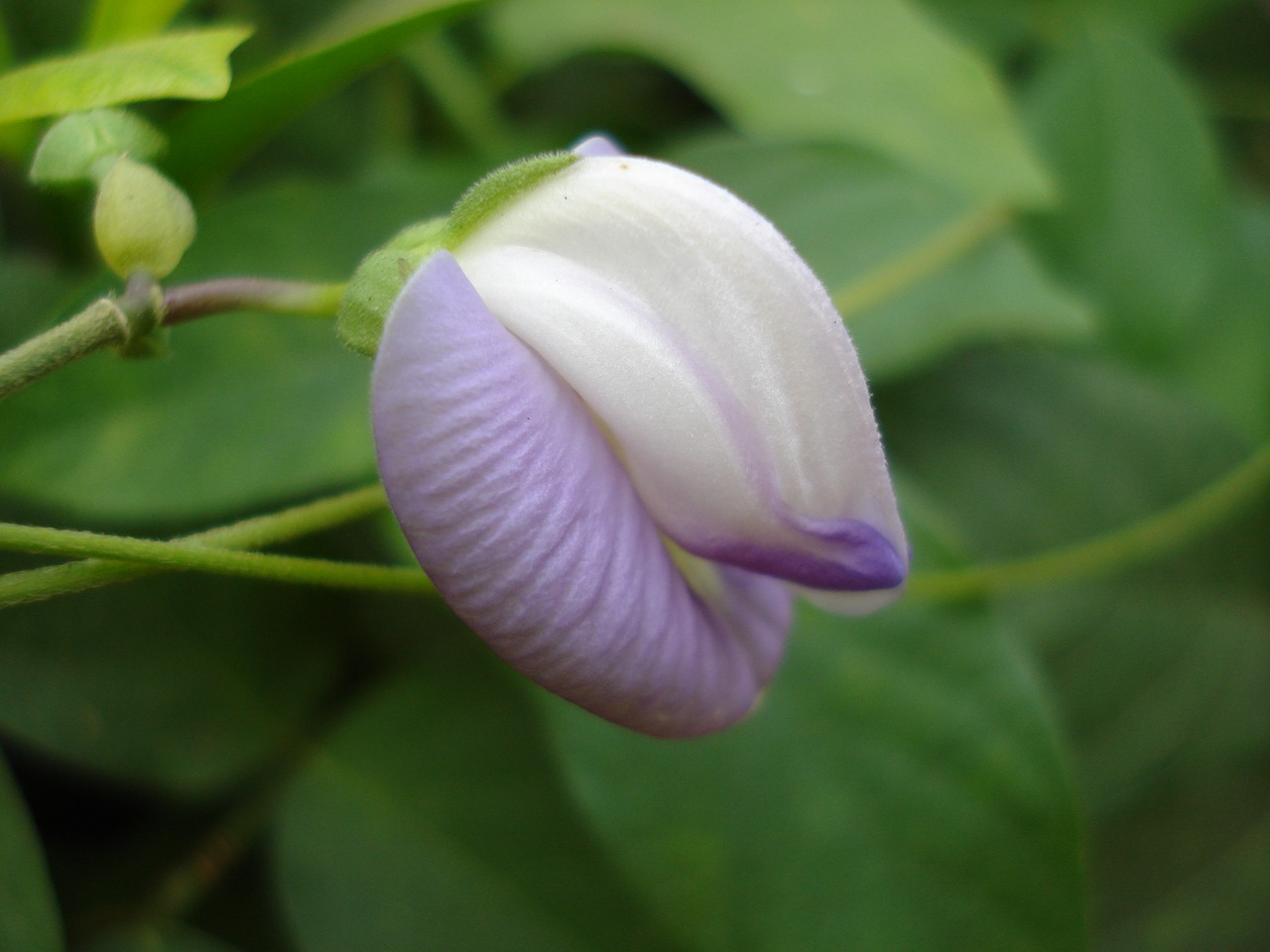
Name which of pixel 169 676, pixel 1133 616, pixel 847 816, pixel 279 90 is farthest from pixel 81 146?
pixel 1133 616

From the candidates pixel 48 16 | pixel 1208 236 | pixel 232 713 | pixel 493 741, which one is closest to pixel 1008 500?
pixel 1208 236

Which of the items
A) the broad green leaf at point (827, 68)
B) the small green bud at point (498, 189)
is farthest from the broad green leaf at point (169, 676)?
the broad green leaf at point (827, 68)

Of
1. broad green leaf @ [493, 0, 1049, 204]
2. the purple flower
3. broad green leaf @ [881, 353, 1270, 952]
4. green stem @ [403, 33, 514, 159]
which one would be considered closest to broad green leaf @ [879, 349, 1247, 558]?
broad green leaf @ [881, 353, 1270, 952]

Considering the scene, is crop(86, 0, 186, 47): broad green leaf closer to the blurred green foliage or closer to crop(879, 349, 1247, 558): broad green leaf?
the blurred green foliage

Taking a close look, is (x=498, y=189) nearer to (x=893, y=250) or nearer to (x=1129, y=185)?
(x=893, y=250)

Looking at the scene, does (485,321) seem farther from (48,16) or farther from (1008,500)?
(1008,500)

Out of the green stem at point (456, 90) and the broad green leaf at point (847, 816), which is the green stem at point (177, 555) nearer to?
the broad green leaf at point (847, 816)
